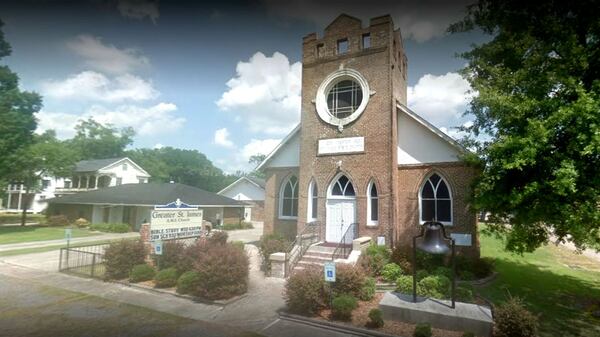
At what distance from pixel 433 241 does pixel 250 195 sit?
4003 centimetres

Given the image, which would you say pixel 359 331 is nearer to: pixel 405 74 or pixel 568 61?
pixel 568 61

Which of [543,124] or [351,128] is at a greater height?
[351,128]

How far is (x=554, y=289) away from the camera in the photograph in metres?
11.6

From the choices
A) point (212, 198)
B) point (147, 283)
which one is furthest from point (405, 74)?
point (212, 198)

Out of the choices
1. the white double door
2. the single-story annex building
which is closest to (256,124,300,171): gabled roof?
the white double door

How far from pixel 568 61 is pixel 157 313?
44.1ft

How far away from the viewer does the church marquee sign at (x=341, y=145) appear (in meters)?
16.2

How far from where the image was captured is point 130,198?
3097cm

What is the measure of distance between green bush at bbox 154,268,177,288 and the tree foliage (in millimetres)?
68242

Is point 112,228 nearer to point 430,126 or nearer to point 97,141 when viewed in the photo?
point 430,126

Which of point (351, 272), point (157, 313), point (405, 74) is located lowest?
point (157, 313)

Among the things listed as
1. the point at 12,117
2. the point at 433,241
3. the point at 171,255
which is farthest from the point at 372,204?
the point at 12,117

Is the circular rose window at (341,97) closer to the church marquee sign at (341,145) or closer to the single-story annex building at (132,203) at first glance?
the church marquee sign at (341,145)

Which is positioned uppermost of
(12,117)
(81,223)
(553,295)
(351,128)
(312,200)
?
(12,117)
